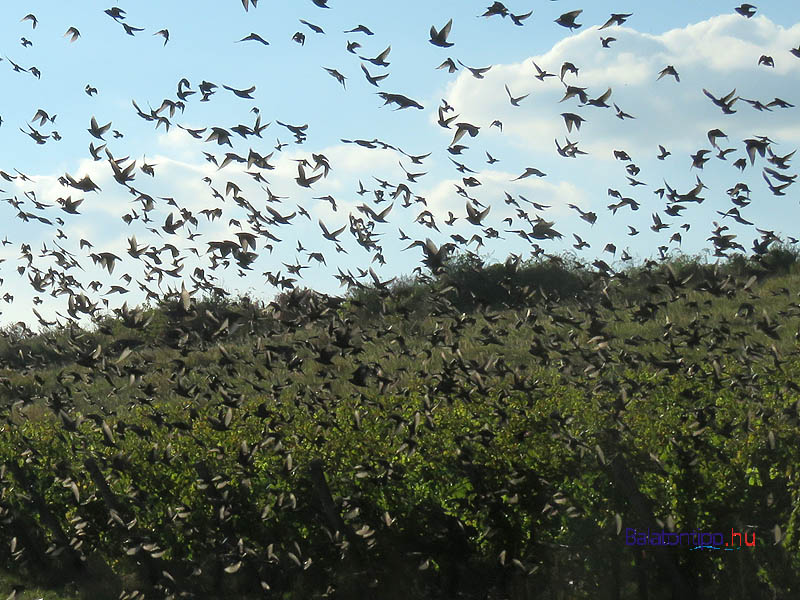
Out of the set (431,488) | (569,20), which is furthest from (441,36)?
(431,488)

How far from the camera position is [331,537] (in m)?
9.93

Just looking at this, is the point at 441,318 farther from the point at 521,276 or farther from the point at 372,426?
the point at 372,426

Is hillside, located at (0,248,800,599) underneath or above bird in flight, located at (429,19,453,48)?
underneath

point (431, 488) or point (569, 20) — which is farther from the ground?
point (569, 20)

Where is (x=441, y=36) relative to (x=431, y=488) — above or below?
above

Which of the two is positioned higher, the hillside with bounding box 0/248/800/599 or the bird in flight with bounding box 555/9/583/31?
the bird in flight with bounding box 555/9/583/31

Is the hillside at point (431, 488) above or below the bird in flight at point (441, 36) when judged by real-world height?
below

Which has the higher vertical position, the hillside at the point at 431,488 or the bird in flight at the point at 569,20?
the bird in flight at the point at 569,20

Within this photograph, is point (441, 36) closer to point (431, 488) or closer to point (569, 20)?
point (569, 20)

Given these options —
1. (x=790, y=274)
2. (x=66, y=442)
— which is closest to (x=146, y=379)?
(x=66, y=442)

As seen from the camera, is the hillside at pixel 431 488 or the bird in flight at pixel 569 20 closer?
the hillside at pixel 431 488

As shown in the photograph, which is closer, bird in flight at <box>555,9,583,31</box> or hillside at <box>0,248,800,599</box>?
hillside at <box>0,248,800,599</box>

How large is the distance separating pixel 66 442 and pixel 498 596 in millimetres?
7753

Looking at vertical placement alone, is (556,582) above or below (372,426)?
below
